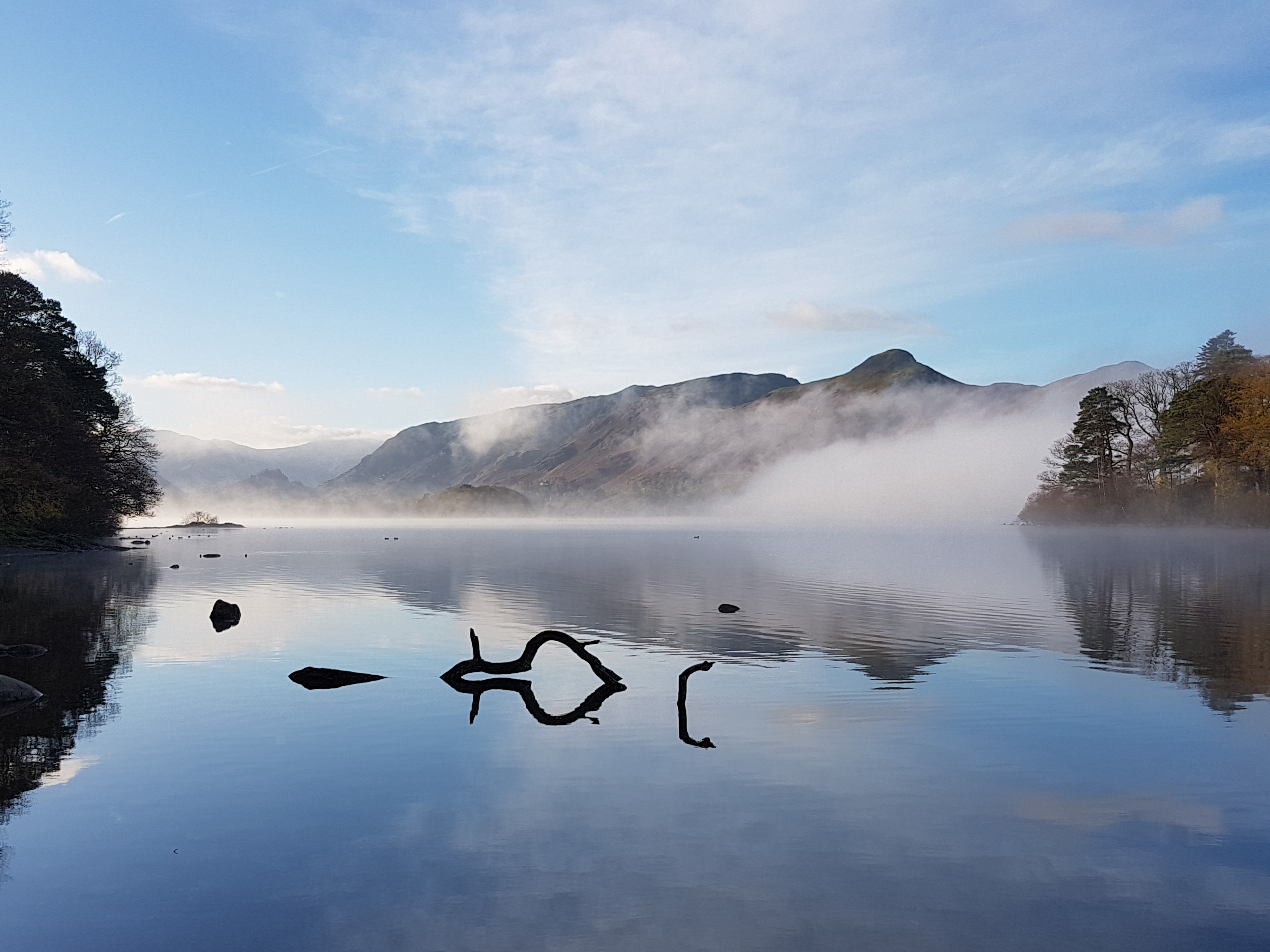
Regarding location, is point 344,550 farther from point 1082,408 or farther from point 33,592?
point 1082,408

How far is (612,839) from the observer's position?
15.2 metres

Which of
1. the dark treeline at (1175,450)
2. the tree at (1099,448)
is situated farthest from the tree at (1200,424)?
the tree at (1099,448)

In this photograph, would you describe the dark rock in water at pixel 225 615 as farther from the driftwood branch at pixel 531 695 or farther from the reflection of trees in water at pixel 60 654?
the driftwood branch at pixel 531 695

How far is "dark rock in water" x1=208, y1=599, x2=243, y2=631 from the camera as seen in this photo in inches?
1781

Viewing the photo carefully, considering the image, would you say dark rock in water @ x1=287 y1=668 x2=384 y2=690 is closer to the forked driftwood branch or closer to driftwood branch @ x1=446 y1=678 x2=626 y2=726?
the forked driftwood branch

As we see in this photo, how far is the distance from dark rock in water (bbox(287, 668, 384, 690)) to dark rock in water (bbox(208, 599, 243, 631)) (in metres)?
16.9

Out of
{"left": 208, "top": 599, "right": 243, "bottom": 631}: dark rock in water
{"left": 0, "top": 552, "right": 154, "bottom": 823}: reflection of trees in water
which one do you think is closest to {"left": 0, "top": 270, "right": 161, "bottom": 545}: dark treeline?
{"left": 0, "top": 552, "right": 154, "bottom": 823}: reflection of trees in water

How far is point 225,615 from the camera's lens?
46438 millimetres

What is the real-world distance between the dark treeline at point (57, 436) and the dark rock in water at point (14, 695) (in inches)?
1481

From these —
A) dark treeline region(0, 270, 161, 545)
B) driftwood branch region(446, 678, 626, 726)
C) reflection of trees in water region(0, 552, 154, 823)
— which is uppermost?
dark treeline region(0, 270, 161, 545)

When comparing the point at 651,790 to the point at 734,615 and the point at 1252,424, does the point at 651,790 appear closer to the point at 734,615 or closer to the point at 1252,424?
the point at 734,615

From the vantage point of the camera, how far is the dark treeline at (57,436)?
5909cm

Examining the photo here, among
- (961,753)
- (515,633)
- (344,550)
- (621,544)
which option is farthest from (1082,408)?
(961,753)

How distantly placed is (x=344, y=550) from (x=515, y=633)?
9369cm
